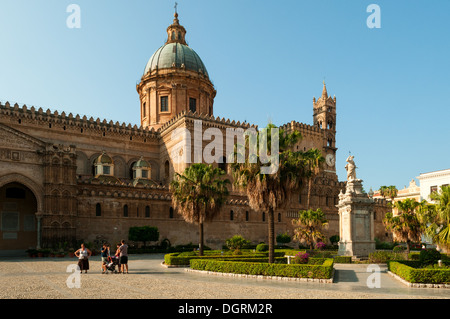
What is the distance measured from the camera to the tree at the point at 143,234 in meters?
38.7

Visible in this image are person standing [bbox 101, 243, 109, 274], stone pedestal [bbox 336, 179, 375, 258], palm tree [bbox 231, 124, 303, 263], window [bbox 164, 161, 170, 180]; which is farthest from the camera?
window [bbox 164, 161, 170, 180]

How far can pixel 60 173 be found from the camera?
3669 cm

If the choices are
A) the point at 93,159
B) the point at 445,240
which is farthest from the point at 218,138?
the point at 445,240

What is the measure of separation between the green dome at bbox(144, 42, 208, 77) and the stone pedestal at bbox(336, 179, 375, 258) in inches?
1497

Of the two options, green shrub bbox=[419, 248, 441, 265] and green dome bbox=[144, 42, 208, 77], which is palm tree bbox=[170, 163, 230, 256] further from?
green dome bbox=[144, 42, 208, 77]

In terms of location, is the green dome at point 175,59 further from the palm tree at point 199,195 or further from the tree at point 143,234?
the palm tree at point 199,195

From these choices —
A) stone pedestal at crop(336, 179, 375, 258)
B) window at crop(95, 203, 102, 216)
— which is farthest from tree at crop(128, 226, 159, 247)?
stone pedestal at crop(336, 179, 375, 258)

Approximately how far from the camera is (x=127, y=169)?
173 feet

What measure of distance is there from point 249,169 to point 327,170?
154 feet

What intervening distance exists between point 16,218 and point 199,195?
20877 mm

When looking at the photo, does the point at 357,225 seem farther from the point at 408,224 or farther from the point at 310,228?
the point at 310,228

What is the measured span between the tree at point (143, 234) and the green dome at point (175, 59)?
28.1m

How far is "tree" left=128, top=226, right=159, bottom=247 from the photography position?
38.7m
